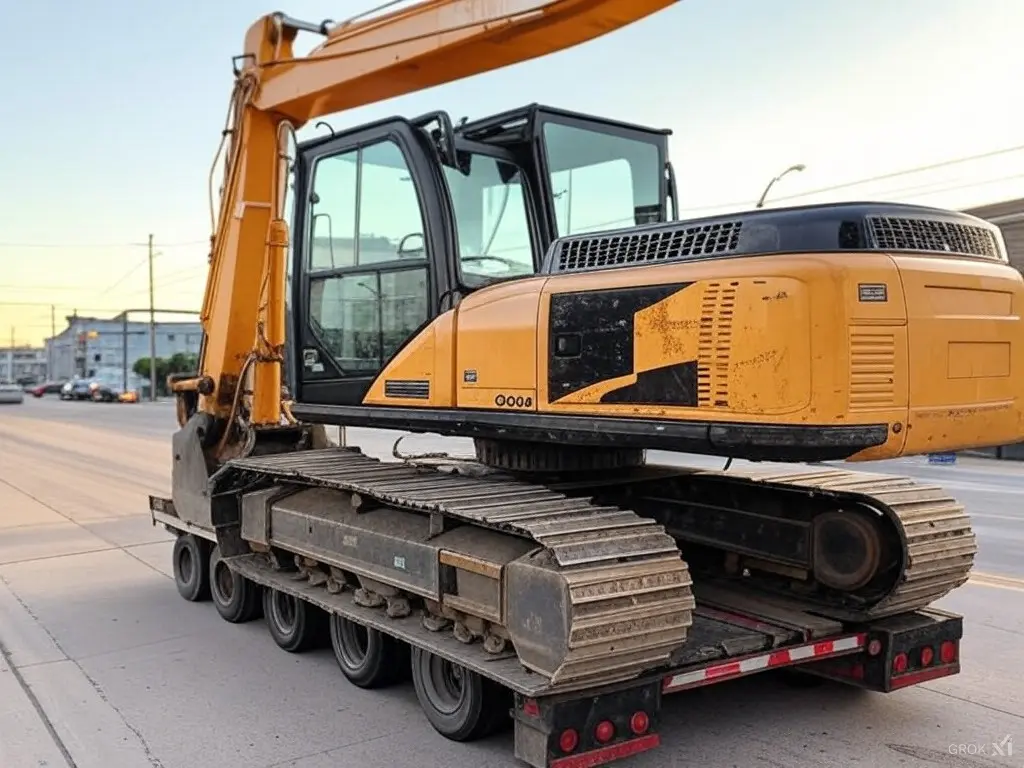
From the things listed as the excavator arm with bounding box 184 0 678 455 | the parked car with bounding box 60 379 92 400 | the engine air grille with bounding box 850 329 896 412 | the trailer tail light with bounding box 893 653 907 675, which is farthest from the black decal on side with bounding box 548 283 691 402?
the parked car with bounding box 60 379 92 400

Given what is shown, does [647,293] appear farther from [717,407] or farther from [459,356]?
[459,356]

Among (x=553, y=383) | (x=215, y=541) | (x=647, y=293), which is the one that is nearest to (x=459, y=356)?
(x=553, y=383)

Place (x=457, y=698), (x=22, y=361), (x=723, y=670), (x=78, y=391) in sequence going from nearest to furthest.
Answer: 1. (x=723, y=670)
2. (x=457, y=698)
3. (x=78, y=391)
4. (x=22, y=361)

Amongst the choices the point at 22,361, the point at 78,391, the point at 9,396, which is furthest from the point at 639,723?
the point at 22,361

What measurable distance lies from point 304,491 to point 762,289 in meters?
3.66

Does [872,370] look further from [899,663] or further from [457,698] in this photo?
[457,698]

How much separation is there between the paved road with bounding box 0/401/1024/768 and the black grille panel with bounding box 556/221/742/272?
236 cm

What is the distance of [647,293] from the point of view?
423 cm

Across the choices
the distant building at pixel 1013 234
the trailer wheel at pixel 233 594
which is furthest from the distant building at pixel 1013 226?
the trailer wheel at pixel 233 594

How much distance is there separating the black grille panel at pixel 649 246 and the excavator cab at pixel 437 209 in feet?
2.28

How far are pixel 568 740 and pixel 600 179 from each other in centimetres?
343

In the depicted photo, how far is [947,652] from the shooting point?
5.20 metres

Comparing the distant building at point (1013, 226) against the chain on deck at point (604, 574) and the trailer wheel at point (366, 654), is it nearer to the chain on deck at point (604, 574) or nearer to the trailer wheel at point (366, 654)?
the trailer wheel at point (366, 654)

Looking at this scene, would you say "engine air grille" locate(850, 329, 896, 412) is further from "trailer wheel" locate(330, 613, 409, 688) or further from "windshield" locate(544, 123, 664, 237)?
"trailer wheel" locate(330, 613, 409, 688)
